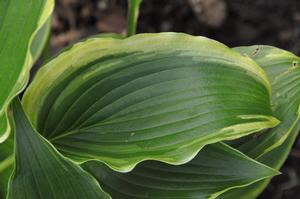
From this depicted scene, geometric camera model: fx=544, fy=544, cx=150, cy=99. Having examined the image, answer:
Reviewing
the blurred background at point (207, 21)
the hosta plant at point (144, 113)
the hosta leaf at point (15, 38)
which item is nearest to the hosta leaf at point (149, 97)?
the hosta plant at point (144, 113)

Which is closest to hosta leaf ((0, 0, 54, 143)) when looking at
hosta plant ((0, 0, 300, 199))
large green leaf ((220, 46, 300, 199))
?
hosta plant ((0, 0, 300, 199))

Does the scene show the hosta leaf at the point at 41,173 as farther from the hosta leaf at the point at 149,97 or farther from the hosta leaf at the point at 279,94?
the hosta leaf at the point at 279,94

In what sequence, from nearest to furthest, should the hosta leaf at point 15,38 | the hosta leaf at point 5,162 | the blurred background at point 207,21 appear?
the hosta leaf at point 15,38 < the hosta leaf at point 5,162 < the blurred background at point 207,21

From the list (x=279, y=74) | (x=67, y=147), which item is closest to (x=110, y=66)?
(x=67, y=147)

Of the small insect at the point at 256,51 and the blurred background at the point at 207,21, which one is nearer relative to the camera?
the small insect at the point at 256,51

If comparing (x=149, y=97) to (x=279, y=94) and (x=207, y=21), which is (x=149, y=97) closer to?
(x=279, y=94)

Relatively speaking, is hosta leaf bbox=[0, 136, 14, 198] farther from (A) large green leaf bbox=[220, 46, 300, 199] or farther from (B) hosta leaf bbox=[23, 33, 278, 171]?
(A) large green leaf bbox=[220, 46, 300, 199]

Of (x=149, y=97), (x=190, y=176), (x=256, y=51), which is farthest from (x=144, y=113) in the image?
(x=256, y=51)
